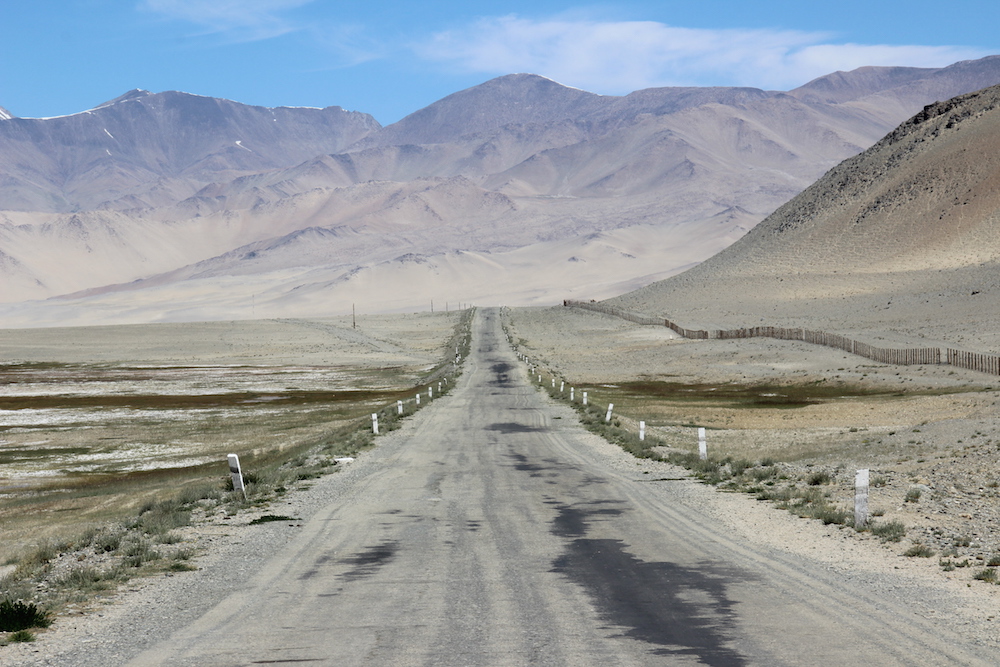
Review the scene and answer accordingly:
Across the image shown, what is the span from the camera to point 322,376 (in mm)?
88312

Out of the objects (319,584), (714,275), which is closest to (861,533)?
(319,584)

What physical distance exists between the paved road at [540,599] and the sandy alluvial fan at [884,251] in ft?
267

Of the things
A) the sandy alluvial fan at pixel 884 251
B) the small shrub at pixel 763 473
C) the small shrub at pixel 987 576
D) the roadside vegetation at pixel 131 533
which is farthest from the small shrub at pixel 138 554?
the sandy alluvial fan at pixel 884 251

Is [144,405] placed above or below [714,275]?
below

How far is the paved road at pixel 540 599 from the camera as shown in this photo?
10055 mm

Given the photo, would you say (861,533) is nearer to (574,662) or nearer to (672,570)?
(672,570)

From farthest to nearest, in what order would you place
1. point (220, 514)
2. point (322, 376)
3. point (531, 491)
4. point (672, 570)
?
point (322, 376), point (531, 491), point (220, 514), point (672, 570)

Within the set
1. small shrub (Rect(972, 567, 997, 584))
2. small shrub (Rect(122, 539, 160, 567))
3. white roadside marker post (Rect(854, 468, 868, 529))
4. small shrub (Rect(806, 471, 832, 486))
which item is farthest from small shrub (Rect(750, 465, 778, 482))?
small shrub (Rect(122, 539, 160, 567))

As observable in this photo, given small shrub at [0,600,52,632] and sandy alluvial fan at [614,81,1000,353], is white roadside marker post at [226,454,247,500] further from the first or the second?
sandy alluvial fan at [614,81,1000,353]

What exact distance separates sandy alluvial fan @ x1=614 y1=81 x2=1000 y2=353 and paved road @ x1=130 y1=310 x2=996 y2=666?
267 feet

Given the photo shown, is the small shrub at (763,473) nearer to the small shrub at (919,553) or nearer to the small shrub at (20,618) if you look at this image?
the small shrub at (919,553)

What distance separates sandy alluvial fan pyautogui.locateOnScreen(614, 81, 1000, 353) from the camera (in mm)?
113812

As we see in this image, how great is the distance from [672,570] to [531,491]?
8593 mm

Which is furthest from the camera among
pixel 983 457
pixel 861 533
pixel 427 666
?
pixel 983 457
